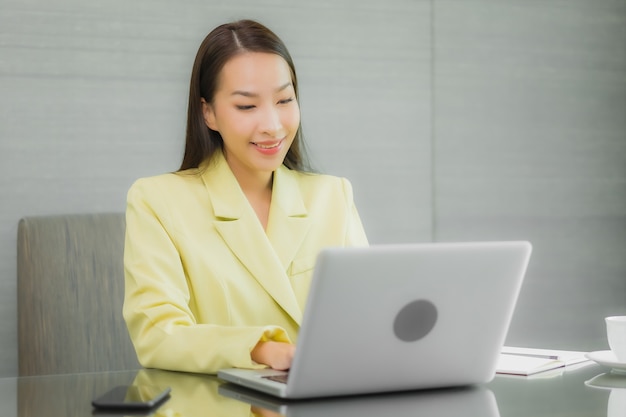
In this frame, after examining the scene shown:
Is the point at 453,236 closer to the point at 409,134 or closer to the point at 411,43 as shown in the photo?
the point at 409,134

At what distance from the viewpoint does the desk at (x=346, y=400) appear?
52.3 inches

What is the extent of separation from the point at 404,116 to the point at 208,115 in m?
1.36

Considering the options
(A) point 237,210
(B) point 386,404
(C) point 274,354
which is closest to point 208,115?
(A) point 237,210

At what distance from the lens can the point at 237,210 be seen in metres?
2.21

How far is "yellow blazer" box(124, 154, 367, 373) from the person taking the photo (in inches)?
77.2

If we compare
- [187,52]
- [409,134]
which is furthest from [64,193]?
[409,134]

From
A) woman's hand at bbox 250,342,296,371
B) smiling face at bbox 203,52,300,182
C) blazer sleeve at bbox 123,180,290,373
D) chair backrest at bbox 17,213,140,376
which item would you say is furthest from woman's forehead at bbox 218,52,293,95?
woman's hand at bbox 250,342,296,371

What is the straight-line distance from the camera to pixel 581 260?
392cm

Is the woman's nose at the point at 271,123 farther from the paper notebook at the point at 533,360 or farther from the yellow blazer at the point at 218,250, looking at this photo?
the paper notebook at the point at 533,360

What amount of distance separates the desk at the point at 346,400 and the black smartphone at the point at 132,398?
17 mm

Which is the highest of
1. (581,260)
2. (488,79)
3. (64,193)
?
(488,79)

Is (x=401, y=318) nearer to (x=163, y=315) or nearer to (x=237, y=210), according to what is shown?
(x=163, y=315)

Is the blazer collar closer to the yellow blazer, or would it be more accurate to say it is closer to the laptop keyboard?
the yellow blazer

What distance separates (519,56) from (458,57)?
0.28m
